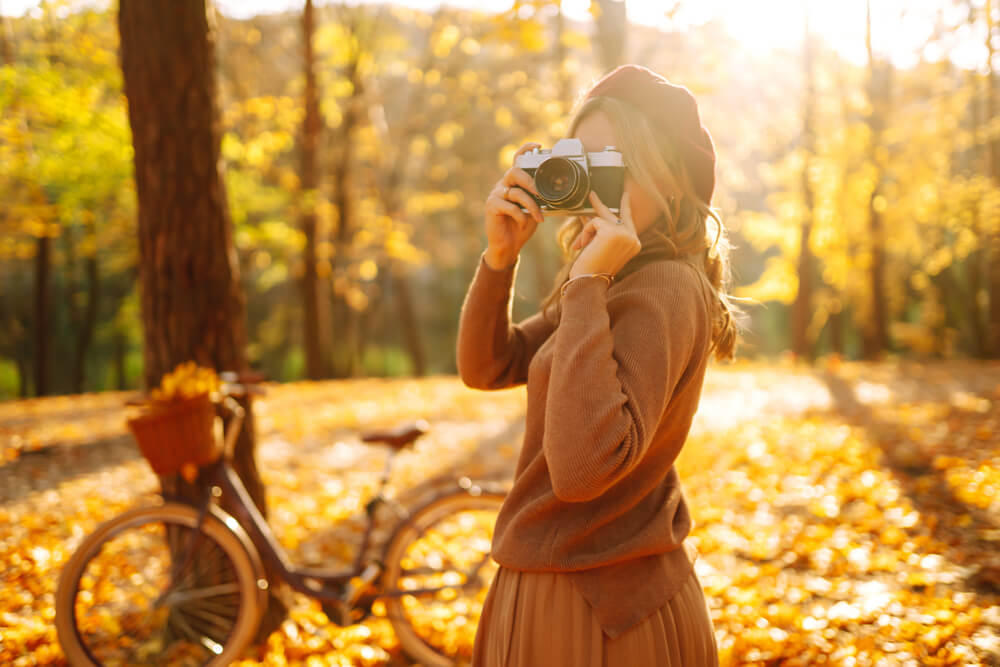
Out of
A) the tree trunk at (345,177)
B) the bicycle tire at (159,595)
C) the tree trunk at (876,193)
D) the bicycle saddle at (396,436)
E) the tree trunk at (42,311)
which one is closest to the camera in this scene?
the bicycle tire at (159,595)

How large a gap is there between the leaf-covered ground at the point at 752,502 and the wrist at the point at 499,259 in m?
2.24

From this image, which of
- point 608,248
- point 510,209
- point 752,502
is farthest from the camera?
point 752,502

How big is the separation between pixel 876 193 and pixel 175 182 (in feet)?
50.4

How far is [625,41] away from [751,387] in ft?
17.5

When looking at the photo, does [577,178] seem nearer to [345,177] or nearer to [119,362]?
[345,177]

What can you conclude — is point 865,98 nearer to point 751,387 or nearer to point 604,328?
point 751,387

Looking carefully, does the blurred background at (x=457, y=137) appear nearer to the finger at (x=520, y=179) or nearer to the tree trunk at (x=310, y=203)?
the tree trunk at (x=310, y=203)

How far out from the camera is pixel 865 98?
14203 millimetres

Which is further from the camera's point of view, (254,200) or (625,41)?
(254,200)

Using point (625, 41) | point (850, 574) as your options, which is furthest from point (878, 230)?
point (850, 574)

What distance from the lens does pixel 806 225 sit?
1498 centimetres

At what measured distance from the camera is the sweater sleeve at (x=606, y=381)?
1.17m

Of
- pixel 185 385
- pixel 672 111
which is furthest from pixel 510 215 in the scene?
pixel 185 385

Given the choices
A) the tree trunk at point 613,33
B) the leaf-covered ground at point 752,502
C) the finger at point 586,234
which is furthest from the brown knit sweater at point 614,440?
the tree trunk at point 613,33
